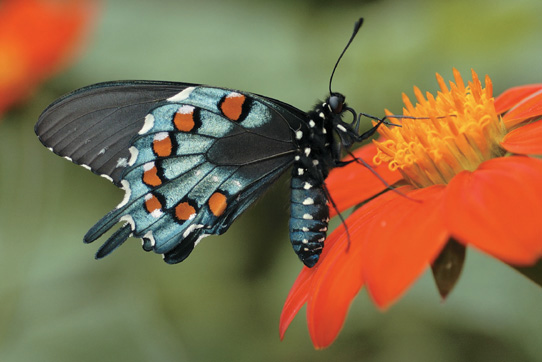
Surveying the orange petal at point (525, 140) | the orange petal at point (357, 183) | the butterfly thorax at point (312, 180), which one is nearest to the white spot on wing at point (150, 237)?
the butterfly thorax at point (312, 180)

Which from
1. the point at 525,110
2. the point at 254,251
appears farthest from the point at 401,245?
the point at 254,251

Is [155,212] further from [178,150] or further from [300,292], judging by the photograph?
[300,292]

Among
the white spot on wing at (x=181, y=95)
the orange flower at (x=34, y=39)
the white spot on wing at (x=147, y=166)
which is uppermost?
the orange flower at (x=34, y=39)

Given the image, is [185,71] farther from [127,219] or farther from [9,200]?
[127,219]

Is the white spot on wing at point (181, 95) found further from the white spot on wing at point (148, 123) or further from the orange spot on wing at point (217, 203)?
the orange spot on wing at point (217, 203)

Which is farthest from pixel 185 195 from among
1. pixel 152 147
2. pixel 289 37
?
pixel 289 37

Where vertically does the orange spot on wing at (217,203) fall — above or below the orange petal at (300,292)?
above
